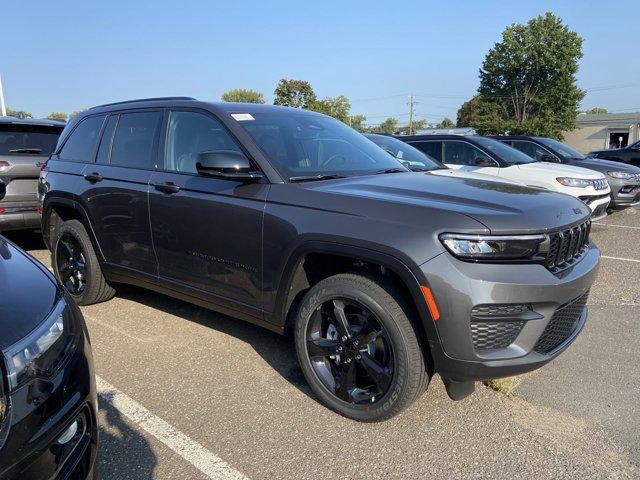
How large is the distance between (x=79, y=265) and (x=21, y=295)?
2972mm

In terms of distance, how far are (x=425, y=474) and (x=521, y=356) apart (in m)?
0.73

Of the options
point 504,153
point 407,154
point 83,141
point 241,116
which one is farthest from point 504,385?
point 504,153

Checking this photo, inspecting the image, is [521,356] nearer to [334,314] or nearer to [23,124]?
[334,314]

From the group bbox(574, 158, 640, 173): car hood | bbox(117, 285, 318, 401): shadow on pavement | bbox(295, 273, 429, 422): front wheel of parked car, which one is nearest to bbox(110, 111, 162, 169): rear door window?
bbox(117, 285, 318, 401): shadow on pavement

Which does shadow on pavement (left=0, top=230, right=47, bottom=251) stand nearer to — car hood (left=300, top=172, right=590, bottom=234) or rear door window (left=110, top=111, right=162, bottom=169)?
rear door window (left=110, top=111, right=162, bottom=169)

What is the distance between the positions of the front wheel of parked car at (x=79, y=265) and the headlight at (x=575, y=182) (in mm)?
6693

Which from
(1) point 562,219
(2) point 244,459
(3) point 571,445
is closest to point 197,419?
(2) point 244,459

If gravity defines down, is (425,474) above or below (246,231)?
below

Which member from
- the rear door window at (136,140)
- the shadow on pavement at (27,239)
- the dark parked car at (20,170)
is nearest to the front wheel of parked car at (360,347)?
the rear door window at (136,140)

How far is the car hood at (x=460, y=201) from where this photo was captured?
2.60 m

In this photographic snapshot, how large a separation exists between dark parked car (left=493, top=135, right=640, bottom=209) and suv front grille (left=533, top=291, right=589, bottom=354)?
812 cm

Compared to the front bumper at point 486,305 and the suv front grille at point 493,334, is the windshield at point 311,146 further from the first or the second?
the suv front grille at point 493,334

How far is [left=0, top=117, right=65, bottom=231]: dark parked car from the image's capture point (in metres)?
6.34

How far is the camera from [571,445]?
8.93 feet
